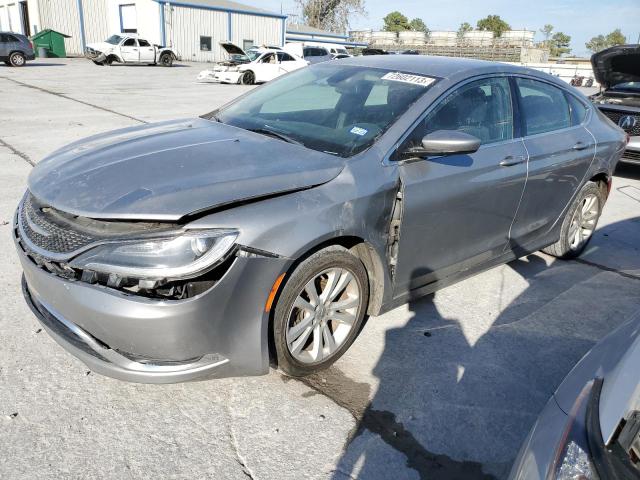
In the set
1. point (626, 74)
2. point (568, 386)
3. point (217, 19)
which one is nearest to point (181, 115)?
point (626, 74)

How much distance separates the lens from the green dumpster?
32094mm

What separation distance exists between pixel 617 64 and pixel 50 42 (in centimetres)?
3432

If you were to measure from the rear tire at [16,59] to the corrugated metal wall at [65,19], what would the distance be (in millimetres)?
11863

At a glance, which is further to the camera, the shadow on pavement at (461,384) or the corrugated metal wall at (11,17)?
the corrugated metal wall at (11,17)

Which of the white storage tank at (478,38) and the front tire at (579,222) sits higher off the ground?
the white storage tank at (478,38)

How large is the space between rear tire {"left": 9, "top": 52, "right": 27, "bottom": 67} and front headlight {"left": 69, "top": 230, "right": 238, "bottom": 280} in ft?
88.2

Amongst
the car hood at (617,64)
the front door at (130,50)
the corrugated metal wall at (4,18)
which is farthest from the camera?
the corrugated metal wall at (4,18)

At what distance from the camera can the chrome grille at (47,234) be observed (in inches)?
90.0

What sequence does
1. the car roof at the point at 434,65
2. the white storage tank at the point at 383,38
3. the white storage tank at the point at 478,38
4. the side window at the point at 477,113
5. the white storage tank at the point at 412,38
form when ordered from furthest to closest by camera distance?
the white storage tank at the point at 383,38
the white storage tank at the point at 412,38
the white storage tank at the point at 478,38
the car roof at the point at 434,65
the side window at the point at 477,113

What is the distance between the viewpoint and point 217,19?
38.4 metres

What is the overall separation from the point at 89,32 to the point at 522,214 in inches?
1566

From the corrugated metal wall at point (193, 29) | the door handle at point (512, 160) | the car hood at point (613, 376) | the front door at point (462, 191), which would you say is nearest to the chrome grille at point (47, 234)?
the front door at point (462, 191)

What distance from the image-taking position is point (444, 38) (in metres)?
65.1

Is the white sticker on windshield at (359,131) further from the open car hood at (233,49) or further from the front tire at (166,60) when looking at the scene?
the front tire at (166,60)
